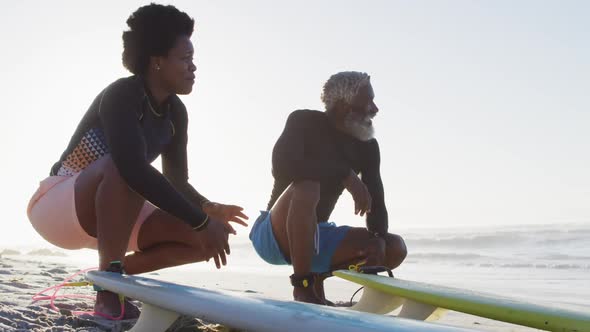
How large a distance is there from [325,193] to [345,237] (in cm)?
26

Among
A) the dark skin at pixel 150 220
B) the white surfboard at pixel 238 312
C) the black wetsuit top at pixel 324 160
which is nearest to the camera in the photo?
the white surfboard at pixel 238 312

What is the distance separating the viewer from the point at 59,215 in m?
2.46

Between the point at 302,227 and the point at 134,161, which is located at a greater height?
the point at 134,161

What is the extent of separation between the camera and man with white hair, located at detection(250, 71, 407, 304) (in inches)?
112

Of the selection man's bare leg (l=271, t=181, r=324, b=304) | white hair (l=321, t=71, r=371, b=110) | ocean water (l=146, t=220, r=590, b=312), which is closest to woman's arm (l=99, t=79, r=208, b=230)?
man's bare leg (l=271, t=181, r=324, b=304)

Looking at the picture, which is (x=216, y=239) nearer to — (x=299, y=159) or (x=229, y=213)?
(x=229, y=213)

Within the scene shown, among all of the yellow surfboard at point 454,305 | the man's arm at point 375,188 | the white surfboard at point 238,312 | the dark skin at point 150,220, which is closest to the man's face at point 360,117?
the man's arm at point 375,188

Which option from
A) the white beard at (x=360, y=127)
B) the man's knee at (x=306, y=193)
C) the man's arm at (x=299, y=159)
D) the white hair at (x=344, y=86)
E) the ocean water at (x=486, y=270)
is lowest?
the ocean water at (x=486, y=270)

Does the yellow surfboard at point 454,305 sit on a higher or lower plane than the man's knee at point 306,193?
lower

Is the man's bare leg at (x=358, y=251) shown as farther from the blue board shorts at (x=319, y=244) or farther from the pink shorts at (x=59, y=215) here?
the pink shorts at (x=59, y=215)

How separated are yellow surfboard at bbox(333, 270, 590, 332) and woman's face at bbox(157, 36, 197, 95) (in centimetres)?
106

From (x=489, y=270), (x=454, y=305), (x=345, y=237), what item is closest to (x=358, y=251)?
(x=345, y=237)

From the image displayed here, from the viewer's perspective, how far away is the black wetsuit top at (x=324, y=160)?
300cm

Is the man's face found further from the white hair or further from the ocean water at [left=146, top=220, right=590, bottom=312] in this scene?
the ocean water at [left=146, top=220, right=590, bottom=312]
